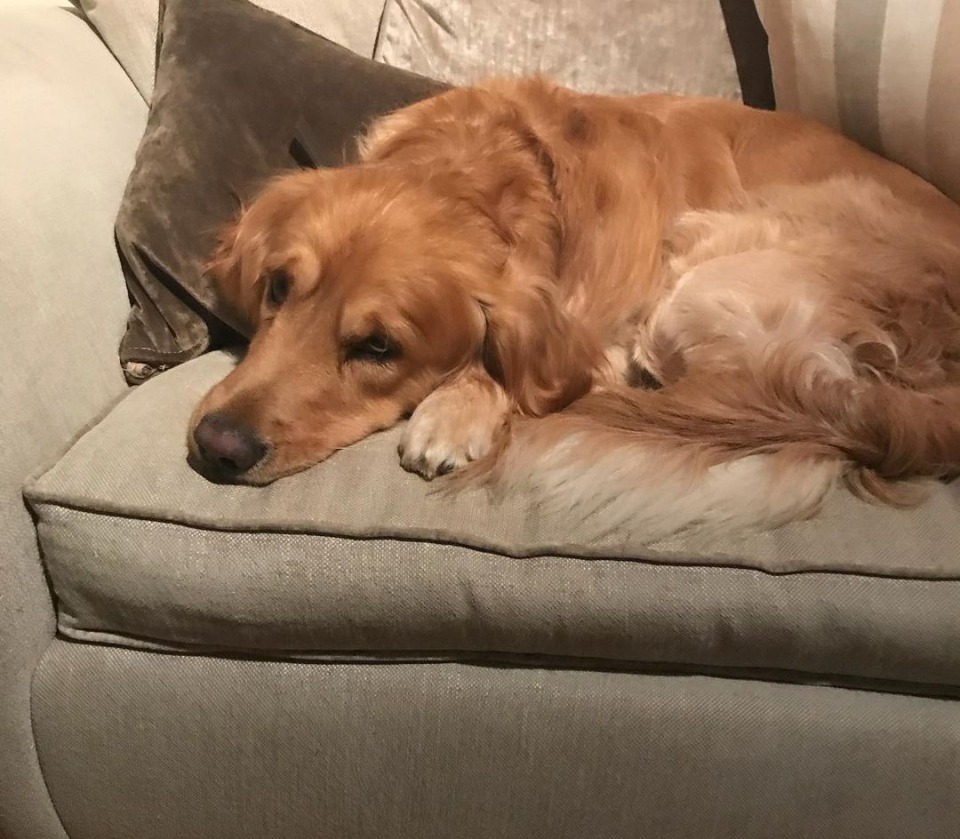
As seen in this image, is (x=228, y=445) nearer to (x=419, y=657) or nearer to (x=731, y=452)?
(x=419, y=657)

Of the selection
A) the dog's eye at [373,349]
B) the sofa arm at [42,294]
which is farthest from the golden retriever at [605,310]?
the sofa arm at [42,294]

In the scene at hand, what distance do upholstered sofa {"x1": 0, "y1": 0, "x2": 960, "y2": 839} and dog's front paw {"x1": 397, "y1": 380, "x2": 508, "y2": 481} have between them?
4 cm

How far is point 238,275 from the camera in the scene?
5.20 feet

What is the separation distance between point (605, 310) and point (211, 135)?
0.87 metres

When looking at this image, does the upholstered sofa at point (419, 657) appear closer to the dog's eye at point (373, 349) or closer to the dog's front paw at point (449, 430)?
the dog's front paw at point (449, 430)

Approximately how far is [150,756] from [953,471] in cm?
132

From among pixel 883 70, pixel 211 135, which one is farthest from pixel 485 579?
pixel 883 70

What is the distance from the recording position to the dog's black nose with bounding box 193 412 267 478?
1264 millimetres

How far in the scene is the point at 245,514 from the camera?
Result: 1.21 m

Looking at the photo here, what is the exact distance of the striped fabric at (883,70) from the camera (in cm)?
158

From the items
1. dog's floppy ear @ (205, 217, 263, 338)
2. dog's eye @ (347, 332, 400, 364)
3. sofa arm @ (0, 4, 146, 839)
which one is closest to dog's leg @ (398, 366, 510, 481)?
dog's eye @ (347, 332, 400, 364)

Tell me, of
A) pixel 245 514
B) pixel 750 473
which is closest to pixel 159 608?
Answer: pixel 245 514

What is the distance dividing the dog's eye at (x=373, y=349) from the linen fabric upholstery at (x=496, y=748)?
52cm

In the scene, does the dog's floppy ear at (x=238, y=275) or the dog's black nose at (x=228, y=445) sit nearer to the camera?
the dog's black nose at (x=228, y=445)
